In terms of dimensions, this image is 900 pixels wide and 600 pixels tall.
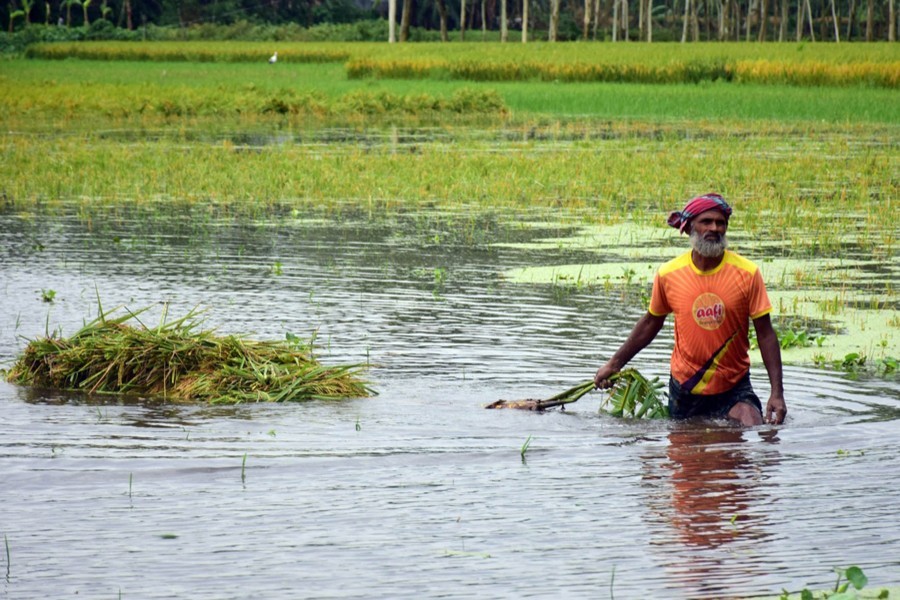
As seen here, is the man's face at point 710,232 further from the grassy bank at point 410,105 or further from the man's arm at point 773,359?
the grassy bank at point 410,105

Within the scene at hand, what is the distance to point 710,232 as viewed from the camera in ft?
20.3

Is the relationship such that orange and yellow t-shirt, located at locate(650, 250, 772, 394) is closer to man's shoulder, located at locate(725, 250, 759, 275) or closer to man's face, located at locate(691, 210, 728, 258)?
man's shoulder, located at locate(725, 250, 759, 275)

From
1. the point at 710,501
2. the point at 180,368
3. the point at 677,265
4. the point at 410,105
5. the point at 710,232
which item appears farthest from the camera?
the point at 410,105

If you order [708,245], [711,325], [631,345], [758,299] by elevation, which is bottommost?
[631,345]

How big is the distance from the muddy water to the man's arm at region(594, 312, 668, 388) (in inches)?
11.4

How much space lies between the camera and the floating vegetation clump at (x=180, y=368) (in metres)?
7.35

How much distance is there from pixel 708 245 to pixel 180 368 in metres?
3.01

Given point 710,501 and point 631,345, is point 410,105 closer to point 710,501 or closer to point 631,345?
point 631,345

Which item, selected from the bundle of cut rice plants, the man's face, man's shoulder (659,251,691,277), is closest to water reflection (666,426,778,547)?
the bundle of cut rice plants

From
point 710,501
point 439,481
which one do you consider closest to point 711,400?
point 710,501

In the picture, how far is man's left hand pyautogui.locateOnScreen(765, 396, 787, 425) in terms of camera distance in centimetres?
623

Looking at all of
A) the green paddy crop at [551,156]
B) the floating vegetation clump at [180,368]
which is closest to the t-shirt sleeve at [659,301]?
the floating vegetation clump at [180,368]

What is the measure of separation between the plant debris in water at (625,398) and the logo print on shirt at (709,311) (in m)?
0.47

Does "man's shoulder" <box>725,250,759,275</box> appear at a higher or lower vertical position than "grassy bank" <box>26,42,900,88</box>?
lower
